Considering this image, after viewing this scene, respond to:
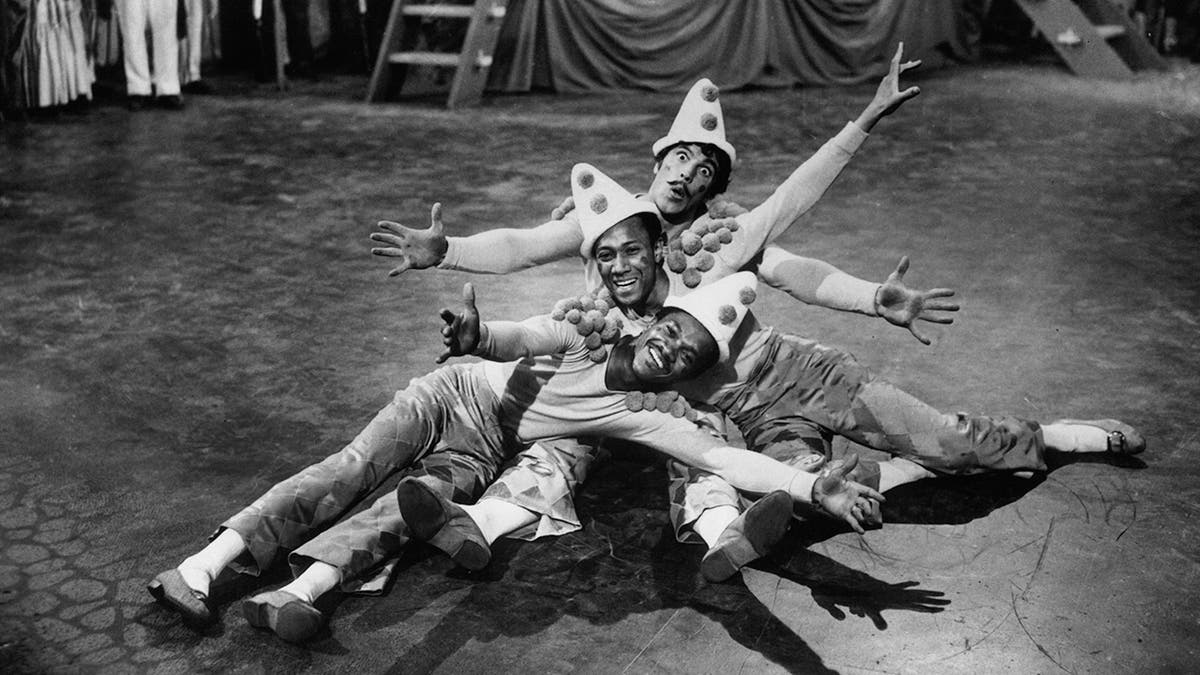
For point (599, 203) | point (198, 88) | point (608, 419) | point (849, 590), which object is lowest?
point (198, 88)

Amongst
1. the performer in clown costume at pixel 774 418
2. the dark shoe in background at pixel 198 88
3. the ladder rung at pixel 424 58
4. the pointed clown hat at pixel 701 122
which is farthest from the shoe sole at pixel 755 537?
the dark shoe in background at pixel 198 88

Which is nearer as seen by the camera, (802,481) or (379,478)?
(802,481)

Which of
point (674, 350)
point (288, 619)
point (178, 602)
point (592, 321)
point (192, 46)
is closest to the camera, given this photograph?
point (288, 619)

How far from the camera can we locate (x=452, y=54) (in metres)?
9.64

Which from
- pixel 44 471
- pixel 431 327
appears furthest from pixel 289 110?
pixel 44 471

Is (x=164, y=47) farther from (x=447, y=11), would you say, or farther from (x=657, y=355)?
(x=657, y=355)

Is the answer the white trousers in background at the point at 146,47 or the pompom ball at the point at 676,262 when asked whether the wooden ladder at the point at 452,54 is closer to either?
the white trousers in background at the point at 146,47

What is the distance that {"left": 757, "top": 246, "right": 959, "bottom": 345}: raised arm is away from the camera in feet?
11.1

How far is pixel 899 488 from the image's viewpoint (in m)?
3.63

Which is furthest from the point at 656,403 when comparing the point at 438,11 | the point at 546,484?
the point at 438,11

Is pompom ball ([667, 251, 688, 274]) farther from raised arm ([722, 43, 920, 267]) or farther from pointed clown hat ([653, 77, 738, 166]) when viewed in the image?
pointed clown hat ([653, 77, 738, 166])

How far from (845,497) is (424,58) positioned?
23.5 ft

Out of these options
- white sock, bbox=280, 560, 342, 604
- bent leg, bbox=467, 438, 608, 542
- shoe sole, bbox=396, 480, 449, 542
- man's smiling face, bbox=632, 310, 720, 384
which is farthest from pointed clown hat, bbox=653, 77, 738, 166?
white sock, bbox=280, 560, 342, 604

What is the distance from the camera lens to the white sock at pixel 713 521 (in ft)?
10.4
